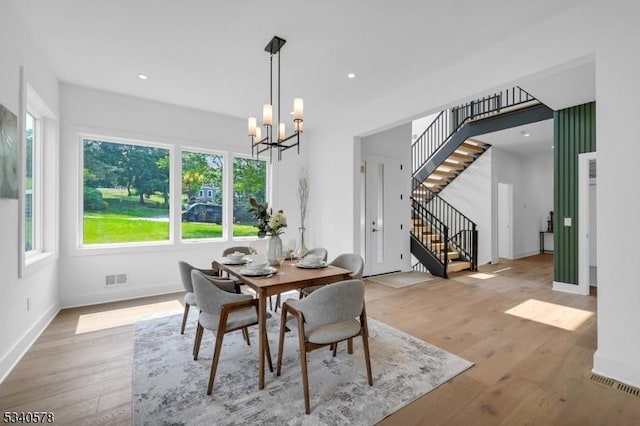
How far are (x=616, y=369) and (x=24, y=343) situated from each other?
4957 millimetres

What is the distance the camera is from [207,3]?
242 cm

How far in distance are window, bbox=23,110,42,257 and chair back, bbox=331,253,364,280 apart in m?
3.49

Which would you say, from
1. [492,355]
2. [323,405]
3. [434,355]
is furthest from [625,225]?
[323,405]

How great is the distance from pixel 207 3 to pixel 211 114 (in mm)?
2775

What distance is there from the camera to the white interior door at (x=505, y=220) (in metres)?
7.95

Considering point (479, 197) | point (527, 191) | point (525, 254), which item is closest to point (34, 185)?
point (479, 197)

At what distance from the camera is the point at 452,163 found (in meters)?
7.74

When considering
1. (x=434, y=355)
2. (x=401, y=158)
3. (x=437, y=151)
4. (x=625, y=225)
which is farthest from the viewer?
(x=437, y=151)

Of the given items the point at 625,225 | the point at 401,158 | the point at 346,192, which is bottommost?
the point at 625,225

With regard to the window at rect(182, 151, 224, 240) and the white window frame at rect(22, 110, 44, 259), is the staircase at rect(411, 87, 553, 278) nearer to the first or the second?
the window at rect(182, 151, 224, 240)

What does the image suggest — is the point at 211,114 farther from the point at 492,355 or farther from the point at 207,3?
the point at 492,355

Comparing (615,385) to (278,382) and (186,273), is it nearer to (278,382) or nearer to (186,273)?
(278,382)

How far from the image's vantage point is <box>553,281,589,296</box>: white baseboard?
4518mm

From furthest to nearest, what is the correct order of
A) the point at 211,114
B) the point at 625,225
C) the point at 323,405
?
the point at 211,114
the point at 625,225
the point at 323,405
